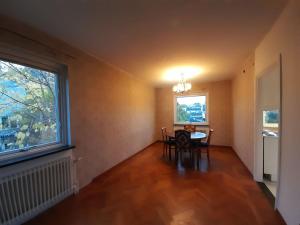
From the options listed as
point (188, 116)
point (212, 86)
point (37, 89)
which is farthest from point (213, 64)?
point (37, 89)

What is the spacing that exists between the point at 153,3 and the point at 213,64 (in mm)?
2463

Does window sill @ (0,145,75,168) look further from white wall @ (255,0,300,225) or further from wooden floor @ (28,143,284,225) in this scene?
white wall @ (255,0,300,225)

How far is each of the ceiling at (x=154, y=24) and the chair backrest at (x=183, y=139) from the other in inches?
69.1

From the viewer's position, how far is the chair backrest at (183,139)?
12.0 feet

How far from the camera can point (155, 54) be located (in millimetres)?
2852

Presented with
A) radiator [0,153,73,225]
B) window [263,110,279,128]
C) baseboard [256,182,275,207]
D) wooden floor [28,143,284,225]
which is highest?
window [263,110,279,128]

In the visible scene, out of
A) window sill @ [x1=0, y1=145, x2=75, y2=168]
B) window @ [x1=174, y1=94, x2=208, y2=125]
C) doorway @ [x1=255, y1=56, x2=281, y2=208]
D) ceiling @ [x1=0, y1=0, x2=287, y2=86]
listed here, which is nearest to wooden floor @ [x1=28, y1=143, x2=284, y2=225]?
doorway @ [x1=255, y1=56, x2=281, y2=208]

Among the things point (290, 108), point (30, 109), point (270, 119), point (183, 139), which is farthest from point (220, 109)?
point (30, 109)

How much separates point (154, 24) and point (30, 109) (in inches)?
80.2

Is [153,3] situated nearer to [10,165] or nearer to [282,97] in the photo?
[282,97]

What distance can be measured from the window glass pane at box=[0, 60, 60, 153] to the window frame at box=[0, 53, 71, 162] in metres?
0.05

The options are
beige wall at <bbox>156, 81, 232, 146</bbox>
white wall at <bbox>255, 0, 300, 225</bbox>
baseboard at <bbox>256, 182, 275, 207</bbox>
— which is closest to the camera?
white wall at <bbox>255, 0, 300, 225</bbox>

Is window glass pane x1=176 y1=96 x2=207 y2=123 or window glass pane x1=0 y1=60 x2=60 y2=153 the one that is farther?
window glass pane x1=176 y1=96 x2=207 y2=123

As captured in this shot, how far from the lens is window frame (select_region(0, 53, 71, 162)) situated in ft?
6.31
